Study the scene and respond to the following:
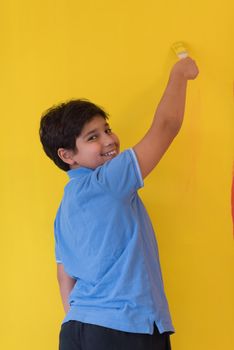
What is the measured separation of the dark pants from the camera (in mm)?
869

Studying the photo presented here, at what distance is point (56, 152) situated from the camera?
1.04 metres

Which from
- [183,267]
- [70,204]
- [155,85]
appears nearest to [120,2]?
[155,85]

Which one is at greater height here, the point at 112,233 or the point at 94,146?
the point at 94,146

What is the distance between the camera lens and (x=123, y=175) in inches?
33.9

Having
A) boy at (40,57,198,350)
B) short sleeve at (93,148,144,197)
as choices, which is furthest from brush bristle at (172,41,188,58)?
short sleeve at (93,148,144,197)

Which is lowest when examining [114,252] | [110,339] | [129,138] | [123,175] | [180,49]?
[110,339]

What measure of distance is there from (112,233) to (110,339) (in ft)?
0.63

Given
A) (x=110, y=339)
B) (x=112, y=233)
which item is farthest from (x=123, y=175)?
(x=110, y=339)

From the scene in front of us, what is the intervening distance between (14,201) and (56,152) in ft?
1.10

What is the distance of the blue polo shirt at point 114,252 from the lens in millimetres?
872

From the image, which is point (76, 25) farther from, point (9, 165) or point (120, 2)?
point (9, 165)

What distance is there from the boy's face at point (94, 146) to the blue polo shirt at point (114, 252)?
25 millimetres

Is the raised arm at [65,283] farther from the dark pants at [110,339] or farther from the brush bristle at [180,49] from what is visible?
the brush bristle at [180,49]

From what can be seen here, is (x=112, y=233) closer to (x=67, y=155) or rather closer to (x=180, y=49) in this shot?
(x=67, y=155)
